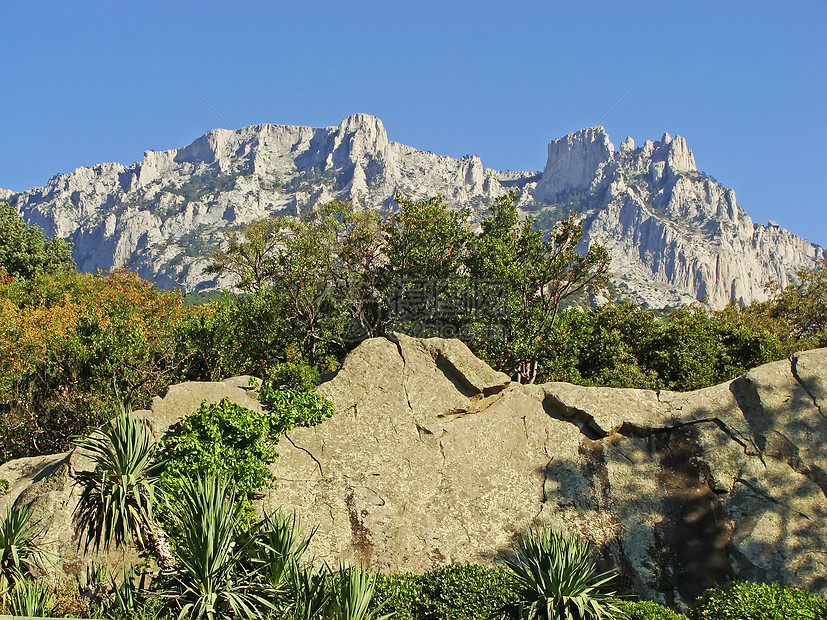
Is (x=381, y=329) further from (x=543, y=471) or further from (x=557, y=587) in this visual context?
(x=557, y=587)

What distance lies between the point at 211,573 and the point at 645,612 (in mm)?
6119

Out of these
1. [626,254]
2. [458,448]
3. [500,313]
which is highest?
[626,254]

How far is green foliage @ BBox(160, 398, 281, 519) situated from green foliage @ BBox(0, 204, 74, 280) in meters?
32.4

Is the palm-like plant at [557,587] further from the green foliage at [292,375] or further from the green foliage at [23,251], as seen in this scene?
the green foliage at [23,251]

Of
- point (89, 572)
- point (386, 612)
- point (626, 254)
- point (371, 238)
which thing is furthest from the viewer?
point (626, 254)

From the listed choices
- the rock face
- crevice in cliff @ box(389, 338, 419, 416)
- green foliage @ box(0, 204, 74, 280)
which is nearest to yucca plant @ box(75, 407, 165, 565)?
the rock face

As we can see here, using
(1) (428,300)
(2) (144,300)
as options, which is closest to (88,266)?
(2) (144,300)

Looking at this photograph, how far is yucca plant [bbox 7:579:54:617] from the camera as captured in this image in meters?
8.36

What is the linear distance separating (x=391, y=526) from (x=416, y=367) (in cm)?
331

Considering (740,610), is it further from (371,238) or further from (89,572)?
(371,238)

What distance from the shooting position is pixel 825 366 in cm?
1205

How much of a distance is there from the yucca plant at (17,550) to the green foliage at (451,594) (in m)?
5.34

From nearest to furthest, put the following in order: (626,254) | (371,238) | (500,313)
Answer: (500,313) < (371,238) < (626,254)

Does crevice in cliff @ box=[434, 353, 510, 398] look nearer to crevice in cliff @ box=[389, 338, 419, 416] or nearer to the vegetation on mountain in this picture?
crevice in cliff @ box=[389, 338, 419, 416]
